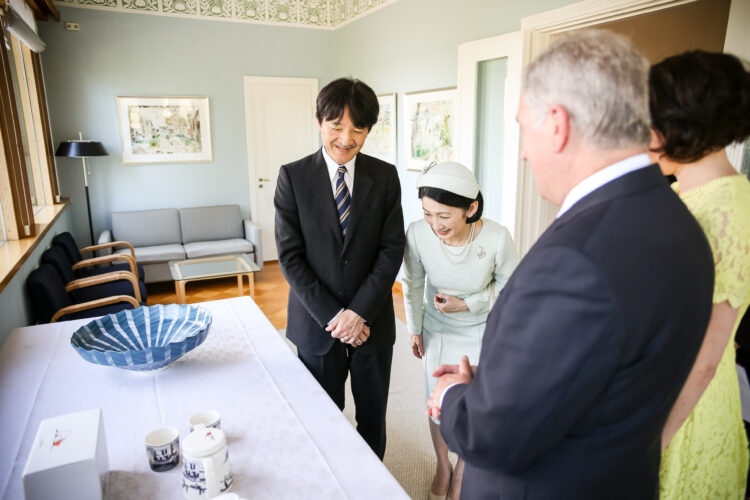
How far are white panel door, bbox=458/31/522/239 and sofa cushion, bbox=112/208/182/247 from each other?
3.50m

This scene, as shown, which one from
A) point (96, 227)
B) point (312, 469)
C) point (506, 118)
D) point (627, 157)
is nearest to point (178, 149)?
point (96, 227)

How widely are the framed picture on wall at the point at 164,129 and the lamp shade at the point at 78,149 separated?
1.69 feet

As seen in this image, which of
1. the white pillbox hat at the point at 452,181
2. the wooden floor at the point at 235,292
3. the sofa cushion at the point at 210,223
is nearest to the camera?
the white pillbox hat at the point at 452,181

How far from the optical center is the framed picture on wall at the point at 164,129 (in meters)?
5.63

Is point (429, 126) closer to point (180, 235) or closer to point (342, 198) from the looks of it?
point (342, 198)

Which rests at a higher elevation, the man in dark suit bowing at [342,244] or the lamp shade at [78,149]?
the lamp shade at [78,149]

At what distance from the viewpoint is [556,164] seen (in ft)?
2.70

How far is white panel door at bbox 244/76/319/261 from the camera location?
6.19 meters

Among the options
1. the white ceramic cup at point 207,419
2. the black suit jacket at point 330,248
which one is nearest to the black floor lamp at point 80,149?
the black suit jacket at point 330,248

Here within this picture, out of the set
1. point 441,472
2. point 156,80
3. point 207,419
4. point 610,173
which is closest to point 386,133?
point 156,80

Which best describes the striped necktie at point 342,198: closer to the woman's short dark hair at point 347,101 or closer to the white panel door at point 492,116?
the woman's short dark hair at point 347,101

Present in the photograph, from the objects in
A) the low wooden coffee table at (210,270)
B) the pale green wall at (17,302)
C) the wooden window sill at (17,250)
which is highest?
the wooden window sill at (17,250)

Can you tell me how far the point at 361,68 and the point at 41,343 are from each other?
4851 mm

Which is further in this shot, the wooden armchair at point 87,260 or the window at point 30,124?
the window at point 30,124
